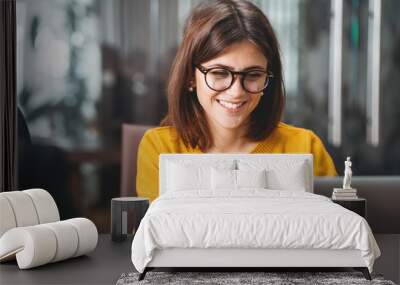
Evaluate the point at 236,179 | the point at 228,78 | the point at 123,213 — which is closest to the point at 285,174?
the point at 236,179

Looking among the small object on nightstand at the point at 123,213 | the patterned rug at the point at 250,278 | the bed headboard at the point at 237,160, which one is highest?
the bed headboard at the point at 237,160

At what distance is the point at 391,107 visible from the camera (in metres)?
6.43

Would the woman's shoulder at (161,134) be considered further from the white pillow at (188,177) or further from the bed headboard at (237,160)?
the white pillow at (188,177)

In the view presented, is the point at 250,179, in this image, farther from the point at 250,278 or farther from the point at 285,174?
the point at 250,278

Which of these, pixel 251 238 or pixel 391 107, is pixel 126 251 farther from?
pixel 391 107

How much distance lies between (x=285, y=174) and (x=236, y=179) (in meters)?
0.46

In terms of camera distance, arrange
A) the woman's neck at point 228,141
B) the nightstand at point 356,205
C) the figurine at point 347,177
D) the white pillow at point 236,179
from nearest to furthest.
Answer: the white pillow at point 236,179 < the nightstand at point 356,205 < the figurine at point 347,177 < the woman's neck at point 228,141

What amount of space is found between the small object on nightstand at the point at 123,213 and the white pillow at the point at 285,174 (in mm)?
988

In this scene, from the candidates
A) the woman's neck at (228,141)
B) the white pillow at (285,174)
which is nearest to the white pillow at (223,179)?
the white pillow at (285,174)

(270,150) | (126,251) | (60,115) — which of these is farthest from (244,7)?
(126,251)

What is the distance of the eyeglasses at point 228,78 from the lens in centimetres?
621

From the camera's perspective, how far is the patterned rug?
4.38 metres

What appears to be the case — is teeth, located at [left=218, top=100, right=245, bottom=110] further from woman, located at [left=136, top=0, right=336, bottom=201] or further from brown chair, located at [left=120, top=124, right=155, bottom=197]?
brown chair, located at [left=120, top=124, right=155, bottom=197]

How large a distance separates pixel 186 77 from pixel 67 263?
7.15 ft
